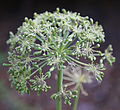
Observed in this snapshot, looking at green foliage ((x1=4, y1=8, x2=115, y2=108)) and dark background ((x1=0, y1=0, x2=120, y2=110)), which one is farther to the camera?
dark background ((x1=0, y1=0, x2=120, y2=110))

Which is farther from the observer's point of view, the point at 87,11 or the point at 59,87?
the point at 87,11

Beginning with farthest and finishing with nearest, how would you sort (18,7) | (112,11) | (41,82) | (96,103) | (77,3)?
1. (18,7)
2. (77,3)
3. (112,11)
4. (96,103)
5. (41,82)

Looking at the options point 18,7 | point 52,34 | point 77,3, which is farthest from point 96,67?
point 18,7

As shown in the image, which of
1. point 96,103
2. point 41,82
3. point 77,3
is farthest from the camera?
point 77,3

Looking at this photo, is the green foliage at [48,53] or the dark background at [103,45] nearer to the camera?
the green foliage at [48,53]

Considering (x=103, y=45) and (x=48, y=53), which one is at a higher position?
(x=103, y=45)

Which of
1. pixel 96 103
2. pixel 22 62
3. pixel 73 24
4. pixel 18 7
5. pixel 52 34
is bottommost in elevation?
pixel 96 103

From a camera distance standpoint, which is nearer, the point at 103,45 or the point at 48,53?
the point at 48,53

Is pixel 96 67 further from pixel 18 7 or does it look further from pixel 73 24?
pixel 18 7
